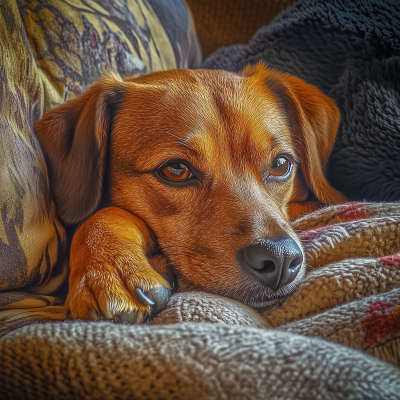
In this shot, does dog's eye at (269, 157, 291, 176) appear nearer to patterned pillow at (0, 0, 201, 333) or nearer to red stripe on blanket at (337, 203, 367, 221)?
red stripe on blanket at (337, 203, 367, 221)

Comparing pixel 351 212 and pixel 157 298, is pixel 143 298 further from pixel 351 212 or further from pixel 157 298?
pixel 351 212

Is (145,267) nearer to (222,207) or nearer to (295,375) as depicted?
(222,207)

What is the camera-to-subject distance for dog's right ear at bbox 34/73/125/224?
1.22m

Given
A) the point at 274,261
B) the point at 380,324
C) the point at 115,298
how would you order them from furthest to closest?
the point at 274,261 < the point at 115,298 < the point at 380,324

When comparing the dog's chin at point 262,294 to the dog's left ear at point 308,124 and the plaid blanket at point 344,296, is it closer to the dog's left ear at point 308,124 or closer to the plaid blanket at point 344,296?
the plaid blanket at point 344,296

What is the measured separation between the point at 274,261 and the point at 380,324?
0.31 m

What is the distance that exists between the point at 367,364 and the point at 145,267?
57cm

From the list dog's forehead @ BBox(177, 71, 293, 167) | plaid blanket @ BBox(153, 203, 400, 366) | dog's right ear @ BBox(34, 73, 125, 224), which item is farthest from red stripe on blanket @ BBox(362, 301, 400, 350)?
dog's right ear @ BBox(34, 73, 125, 224)

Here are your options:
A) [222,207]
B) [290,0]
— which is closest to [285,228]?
[222,207]

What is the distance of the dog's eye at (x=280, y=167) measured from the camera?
4.50 ft

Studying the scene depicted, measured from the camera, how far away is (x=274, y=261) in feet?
3.15

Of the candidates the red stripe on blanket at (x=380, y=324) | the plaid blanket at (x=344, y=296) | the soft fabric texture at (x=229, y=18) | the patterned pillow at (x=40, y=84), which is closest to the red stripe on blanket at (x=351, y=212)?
the plaid blanket at (x=344, y=296)

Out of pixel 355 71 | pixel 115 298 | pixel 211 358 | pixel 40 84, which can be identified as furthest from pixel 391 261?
pixel 40 84

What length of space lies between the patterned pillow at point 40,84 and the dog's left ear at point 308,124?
2.27ft
